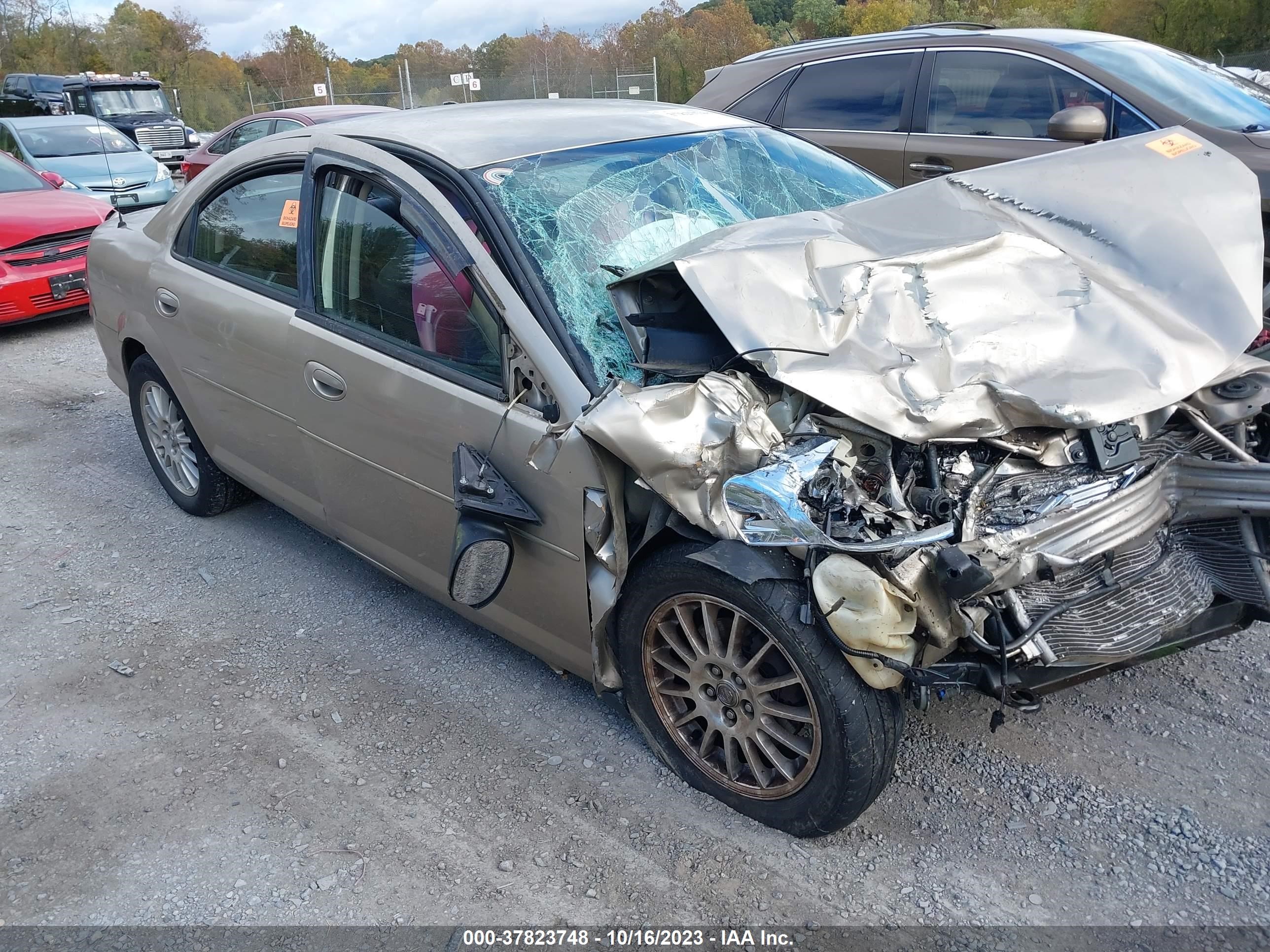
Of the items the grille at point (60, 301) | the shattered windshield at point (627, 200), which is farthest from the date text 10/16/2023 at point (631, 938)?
the grille at point (60, 301)

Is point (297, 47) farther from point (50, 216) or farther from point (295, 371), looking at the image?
point (295, 371)

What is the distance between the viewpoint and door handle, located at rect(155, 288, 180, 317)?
13.4ft

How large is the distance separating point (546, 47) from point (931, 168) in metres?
33.0

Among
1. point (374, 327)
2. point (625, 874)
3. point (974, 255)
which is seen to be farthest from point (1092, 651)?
point (374, 327)

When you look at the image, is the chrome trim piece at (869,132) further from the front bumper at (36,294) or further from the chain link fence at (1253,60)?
the chain link fence at (1253,60)

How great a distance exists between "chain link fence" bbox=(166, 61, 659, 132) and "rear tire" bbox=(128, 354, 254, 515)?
2145cm

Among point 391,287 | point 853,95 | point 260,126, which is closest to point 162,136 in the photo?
point 260,126

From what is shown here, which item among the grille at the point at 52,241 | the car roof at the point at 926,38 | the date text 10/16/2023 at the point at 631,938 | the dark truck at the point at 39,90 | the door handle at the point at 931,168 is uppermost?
the dark truck at the point at 39,90

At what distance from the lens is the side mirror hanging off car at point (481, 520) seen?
8.87 ft

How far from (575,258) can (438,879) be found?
5.81ft

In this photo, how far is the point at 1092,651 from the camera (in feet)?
7.76

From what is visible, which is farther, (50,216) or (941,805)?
(50,216)

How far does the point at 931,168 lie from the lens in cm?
600

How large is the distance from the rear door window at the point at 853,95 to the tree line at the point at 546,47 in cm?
1288
